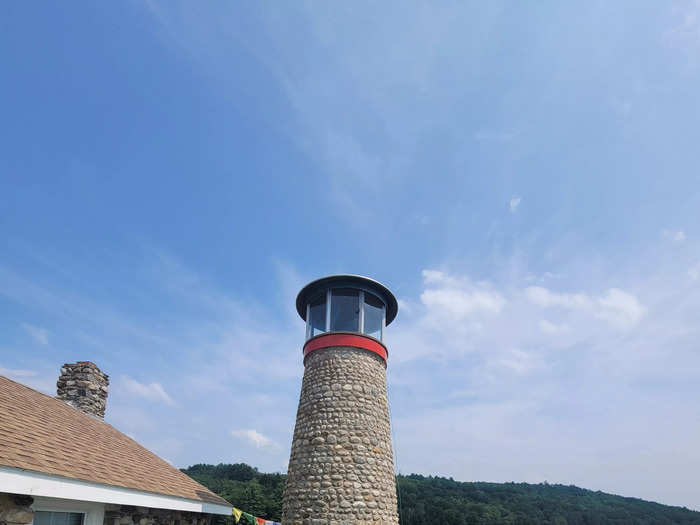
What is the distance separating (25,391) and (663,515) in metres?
92.5

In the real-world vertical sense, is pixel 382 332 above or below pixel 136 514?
above

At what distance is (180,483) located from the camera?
9695 millimetres

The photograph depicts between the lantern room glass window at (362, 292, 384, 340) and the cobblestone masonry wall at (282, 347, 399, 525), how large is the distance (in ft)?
2.65

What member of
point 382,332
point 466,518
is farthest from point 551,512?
point 382,332

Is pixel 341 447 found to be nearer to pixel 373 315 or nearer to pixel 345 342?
pixel 345 342

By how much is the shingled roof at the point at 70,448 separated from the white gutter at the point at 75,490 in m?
0.07

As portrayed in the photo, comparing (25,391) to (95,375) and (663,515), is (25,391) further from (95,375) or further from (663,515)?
(663,515)

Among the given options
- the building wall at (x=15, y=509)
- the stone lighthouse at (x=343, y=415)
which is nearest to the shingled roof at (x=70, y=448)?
the building wall at (x=15, y=509)

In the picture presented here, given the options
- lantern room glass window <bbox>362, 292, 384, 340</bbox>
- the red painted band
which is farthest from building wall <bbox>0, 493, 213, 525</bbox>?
lantern room glass window <bbox>362, 292, 384, 340</bbox>

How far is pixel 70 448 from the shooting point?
22.0 feet

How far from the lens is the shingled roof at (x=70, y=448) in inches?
A: 207

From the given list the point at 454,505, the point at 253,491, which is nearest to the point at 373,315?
the point at 253,491

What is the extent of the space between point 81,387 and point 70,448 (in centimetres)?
515

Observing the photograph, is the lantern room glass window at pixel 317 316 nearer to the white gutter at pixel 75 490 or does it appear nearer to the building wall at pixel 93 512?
the building wall at pixel 93 512
